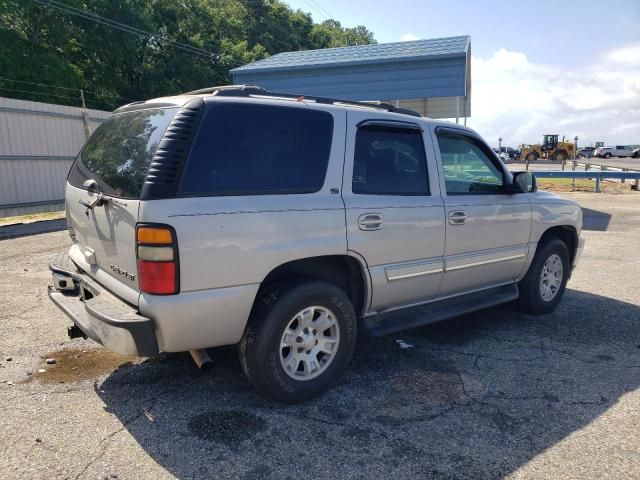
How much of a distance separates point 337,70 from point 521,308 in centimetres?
1172

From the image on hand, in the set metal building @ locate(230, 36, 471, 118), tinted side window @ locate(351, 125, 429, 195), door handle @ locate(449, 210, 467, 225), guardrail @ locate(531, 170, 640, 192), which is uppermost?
metal building @ locate(230, 36, 471, 118)

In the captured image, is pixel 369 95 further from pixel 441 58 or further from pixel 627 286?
pixel 627 286

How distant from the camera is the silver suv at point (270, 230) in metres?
2.84

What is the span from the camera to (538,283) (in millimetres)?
5164

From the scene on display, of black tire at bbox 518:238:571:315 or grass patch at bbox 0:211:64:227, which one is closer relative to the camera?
black tire at bbox 518:238:571:315

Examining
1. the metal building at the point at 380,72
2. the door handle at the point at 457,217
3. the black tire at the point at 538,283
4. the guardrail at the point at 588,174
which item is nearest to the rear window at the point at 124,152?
the door handle at the point at 457,217

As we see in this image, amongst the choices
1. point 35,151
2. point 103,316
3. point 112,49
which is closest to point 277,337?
point 103,316

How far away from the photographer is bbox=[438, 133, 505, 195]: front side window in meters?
4.27

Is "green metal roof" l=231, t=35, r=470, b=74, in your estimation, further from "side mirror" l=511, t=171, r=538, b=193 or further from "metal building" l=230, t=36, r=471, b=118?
"side mirror" l=511, t=171, r=538, b=193

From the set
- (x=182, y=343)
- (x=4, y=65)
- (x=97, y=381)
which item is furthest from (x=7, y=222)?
(x=4, y=65)

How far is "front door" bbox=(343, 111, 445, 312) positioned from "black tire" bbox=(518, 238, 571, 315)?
145 centimetres

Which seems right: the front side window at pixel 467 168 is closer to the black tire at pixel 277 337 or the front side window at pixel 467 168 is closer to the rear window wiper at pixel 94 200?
the black tire at pixel 277 337

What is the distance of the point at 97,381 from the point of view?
362 cm

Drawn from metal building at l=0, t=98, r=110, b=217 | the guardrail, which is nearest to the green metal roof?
metal building at l=0, t=98, r=110, b=217
